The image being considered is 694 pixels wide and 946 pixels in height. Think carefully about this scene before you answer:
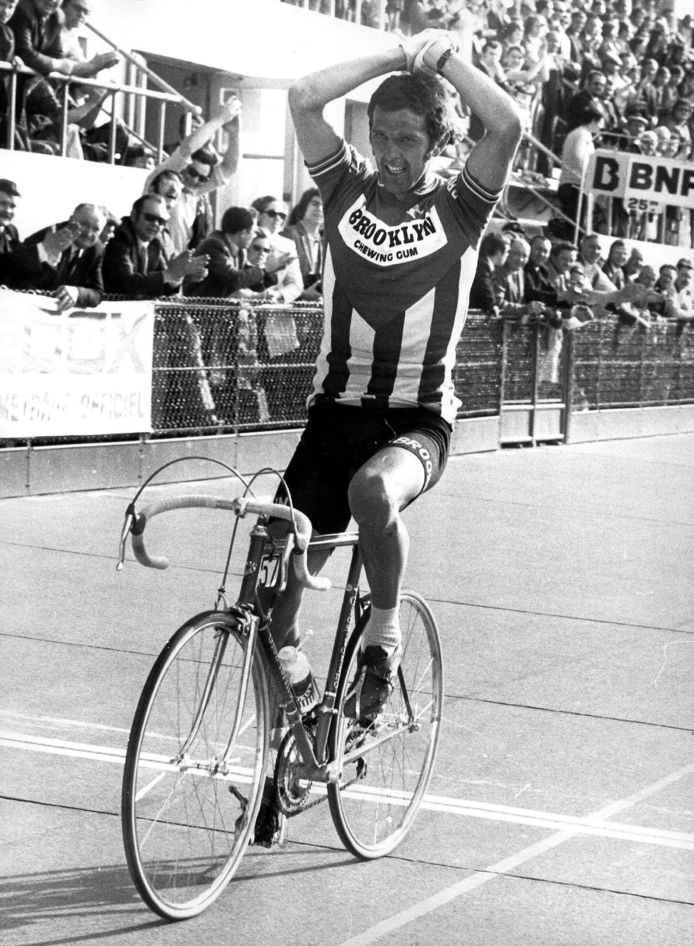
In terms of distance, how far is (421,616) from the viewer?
16.1ft

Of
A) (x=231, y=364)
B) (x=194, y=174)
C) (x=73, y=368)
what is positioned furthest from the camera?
(x=194, y=174)

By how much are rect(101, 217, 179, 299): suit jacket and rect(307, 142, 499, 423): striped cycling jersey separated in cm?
702

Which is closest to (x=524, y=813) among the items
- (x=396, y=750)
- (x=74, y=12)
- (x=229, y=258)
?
(x=396, y=750)

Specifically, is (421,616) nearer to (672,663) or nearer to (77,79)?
(672,663)

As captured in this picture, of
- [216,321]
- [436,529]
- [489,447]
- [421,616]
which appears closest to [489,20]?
[489,447]

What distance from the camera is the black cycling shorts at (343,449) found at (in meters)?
4.48

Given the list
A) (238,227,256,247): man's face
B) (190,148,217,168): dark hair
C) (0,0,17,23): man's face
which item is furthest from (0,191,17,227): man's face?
(0,0,17,23): man's face

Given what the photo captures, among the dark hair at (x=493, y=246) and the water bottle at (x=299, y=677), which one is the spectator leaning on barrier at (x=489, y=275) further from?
the water bottle at (x=299, y=677)

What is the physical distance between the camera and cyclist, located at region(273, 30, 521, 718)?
14.6 ft

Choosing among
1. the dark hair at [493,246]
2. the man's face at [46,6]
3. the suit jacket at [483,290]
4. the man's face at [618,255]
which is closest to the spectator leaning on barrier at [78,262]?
the man's face at [46,6]

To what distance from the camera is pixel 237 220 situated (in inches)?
498

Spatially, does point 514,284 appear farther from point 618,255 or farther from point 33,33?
point 33,33

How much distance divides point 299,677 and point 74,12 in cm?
1160

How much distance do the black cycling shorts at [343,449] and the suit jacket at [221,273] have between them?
7862 mm
